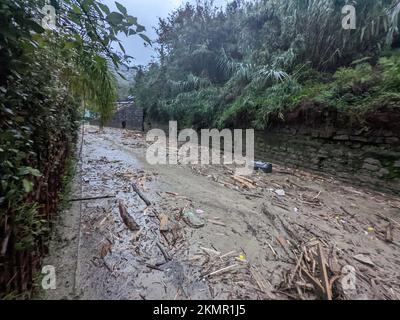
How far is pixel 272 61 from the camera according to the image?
20.7 feet

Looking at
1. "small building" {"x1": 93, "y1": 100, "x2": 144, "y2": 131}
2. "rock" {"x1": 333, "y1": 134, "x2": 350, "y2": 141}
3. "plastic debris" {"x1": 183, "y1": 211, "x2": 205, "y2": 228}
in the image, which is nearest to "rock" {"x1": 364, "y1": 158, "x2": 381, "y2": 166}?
"rock" {"x1": 333, "y1": 134, "x2": 350, "y2": 141}

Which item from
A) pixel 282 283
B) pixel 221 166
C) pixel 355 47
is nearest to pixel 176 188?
pixel 221 166

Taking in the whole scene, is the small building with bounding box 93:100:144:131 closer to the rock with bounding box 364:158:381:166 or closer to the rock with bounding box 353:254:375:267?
the rock with bounding box 364:158:381:166

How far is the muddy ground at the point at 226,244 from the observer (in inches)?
62.2

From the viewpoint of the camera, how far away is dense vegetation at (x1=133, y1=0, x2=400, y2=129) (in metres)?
4.11

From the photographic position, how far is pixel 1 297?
109 centimetres

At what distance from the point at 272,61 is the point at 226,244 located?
599cm

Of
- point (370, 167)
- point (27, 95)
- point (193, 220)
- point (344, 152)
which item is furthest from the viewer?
point (344, 152)

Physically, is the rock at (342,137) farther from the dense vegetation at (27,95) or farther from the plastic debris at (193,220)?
the dense vegetation at (27,95)

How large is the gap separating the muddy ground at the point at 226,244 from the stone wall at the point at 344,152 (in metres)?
0.38

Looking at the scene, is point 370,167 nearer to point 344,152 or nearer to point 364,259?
point 344,152

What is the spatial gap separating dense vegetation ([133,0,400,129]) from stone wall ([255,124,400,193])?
44 cm

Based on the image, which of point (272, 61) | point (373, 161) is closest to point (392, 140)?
point (373, 161)

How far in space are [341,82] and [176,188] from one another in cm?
385
